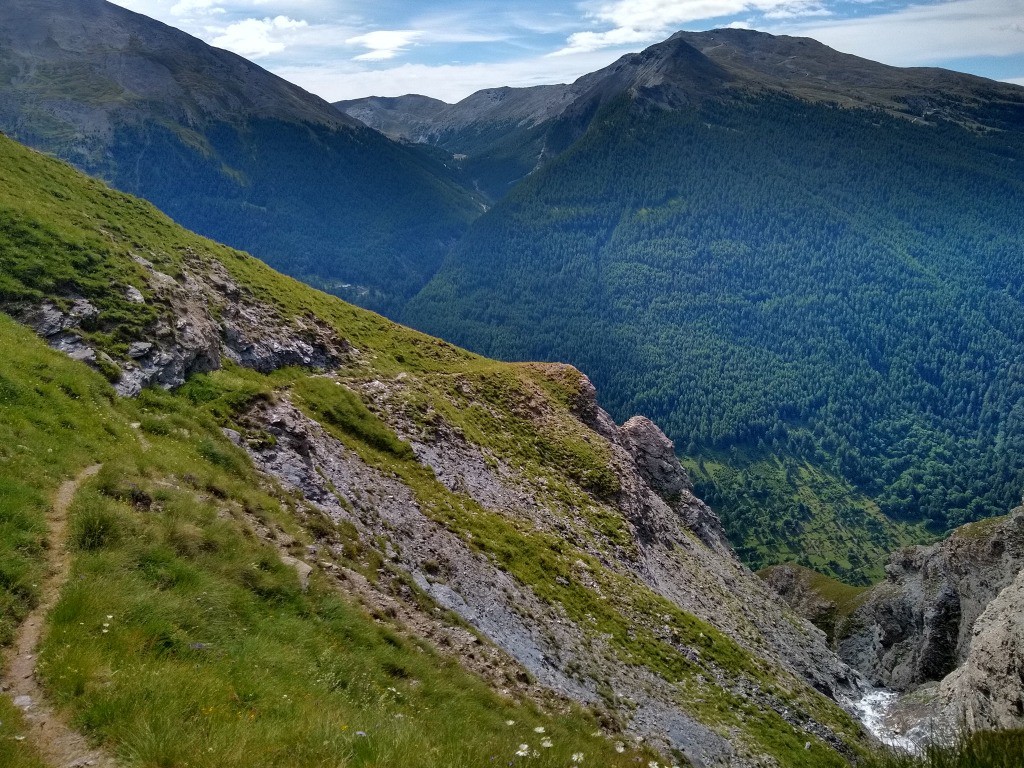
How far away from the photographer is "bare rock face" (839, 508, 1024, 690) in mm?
80250

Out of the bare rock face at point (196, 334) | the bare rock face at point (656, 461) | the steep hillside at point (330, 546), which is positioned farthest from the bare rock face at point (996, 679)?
the bare rock face at point (656, 461)

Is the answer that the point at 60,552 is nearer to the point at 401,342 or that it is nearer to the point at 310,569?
the point at 310,569

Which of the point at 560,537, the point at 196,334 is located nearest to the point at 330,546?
the point at 196,334

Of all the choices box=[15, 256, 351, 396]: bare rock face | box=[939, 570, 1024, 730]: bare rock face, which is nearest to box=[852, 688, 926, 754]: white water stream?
box=[939, 570, 1024, 730]: bare rock face

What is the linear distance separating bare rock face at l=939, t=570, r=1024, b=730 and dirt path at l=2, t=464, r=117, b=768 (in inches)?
895

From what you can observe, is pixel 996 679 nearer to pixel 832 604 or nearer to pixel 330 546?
pixel 330 546

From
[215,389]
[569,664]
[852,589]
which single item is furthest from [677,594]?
[852,589]

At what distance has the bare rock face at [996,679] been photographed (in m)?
21.4

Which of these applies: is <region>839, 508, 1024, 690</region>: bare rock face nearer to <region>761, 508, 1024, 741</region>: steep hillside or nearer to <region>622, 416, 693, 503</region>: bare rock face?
<region>761, 508, 1024, 741</region>: steep hillside

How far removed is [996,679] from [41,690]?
2850 cm

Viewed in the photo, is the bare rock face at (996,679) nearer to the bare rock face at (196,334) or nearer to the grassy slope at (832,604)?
the bare rock face at (196,334)

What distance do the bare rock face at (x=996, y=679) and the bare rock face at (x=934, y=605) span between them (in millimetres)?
61688

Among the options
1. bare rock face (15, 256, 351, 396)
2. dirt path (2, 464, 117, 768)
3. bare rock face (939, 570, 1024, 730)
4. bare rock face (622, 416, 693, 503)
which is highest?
bare rock face (15, 256, 351, 396)

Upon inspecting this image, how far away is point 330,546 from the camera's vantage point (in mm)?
26203
